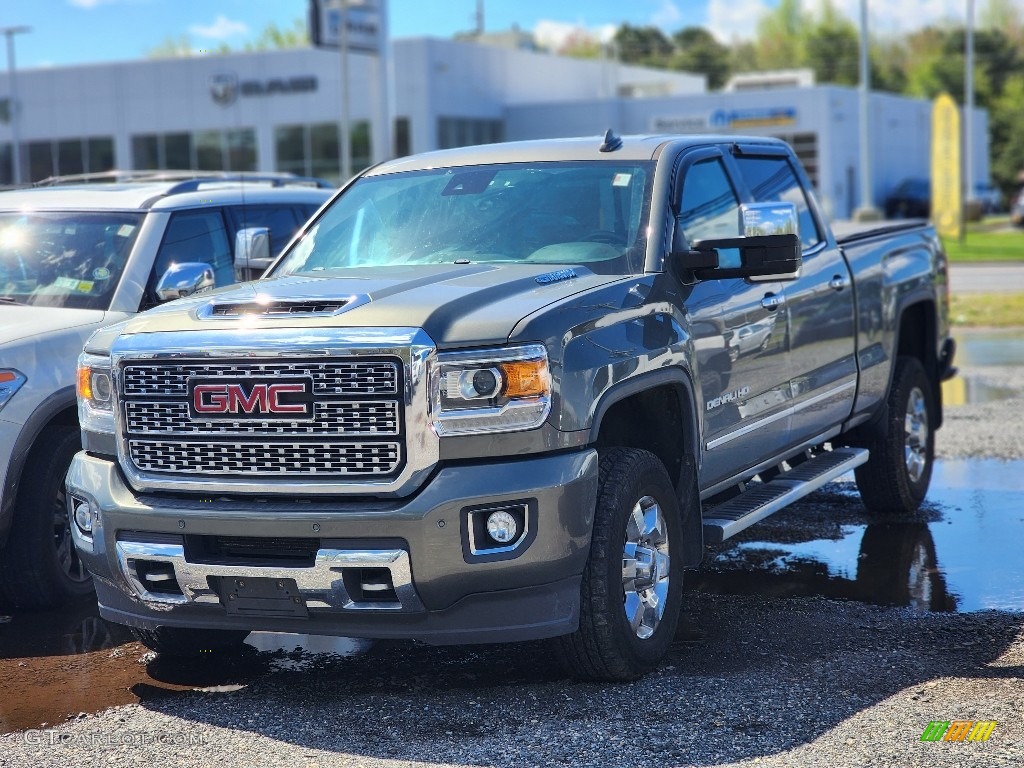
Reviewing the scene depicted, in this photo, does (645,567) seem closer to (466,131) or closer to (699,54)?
(466,131)

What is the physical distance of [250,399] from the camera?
4727 millimetres

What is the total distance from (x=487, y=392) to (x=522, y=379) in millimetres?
121

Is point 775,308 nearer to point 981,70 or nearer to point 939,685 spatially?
point 939,685

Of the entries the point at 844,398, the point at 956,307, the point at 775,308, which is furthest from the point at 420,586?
the point at 956,307

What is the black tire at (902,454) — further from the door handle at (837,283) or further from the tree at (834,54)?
the tree at (834,54)

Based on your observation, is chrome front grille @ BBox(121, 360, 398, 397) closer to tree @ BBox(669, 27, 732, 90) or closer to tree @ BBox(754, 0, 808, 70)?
tree @ BBox(669, 27, 732, 90)

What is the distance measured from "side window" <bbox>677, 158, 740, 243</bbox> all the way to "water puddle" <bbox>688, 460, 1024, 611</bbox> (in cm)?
167

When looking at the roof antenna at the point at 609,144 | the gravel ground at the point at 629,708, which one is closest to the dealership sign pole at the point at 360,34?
the roof antenna at the point at 609,144

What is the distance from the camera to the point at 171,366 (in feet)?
15.9

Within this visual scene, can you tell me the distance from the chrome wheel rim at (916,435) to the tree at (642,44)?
393 ft

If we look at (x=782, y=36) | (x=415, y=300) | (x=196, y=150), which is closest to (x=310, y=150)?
(x=196, y=150)

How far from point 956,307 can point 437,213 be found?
14847 mm

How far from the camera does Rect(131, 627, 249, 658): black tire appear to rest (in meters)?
5.52

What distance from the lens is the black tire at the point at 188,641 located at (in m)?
5.52
